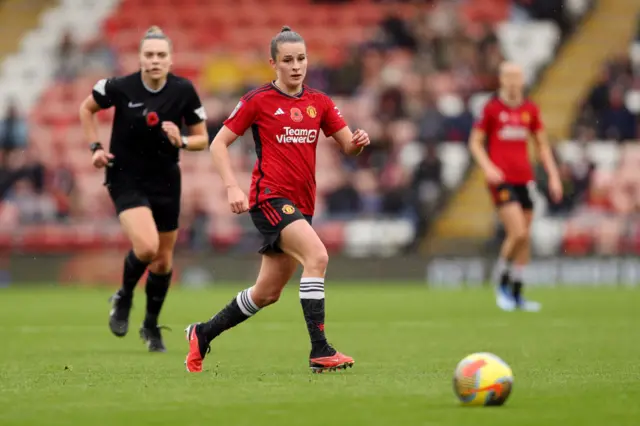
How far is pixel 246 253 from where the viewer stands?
21.5 metres

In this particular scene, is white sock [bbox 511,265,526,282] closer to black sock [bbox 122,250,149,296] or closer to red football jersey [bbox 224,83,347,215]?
black sock [bbox 122,250,149,296]

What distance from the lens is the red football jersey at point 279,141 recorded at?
8.09 m

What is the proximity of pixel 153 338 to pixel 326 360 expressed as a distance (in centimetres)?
263

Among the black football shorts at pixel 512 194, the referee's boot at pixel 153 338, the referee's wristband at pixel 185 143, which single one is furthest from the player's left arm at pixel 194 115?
the black football shorts at pixel 512 194

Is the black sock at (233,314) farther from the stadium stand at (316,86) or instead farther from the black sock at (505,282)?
the stadium stand at (316,86)

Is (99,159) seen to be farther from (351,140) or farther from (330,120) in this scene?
(351,140)

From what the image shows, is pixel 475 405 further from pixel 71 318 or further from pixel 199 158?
pixel 199 158

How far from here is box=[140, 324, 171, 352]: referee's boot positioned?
9936 mm

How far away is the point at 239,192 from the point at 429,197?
48.0 ft

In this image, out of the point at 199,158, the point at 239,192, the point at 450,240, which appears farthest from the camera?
the point at 199,158

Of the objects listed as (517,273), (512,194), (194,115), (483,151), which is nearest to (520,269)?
(517,273)

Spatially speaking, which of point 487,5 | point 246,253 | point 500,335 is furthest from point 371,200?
point 500,335

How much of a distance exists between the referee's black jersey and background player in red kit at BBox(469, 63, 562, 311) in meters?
5.25

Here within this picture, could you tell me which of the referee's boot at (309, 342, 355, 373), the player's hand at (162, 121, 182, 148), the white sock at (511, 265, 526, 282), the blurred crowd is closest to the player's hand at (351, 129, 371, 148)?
the referee's boot at (309, 342, 355, 373)
